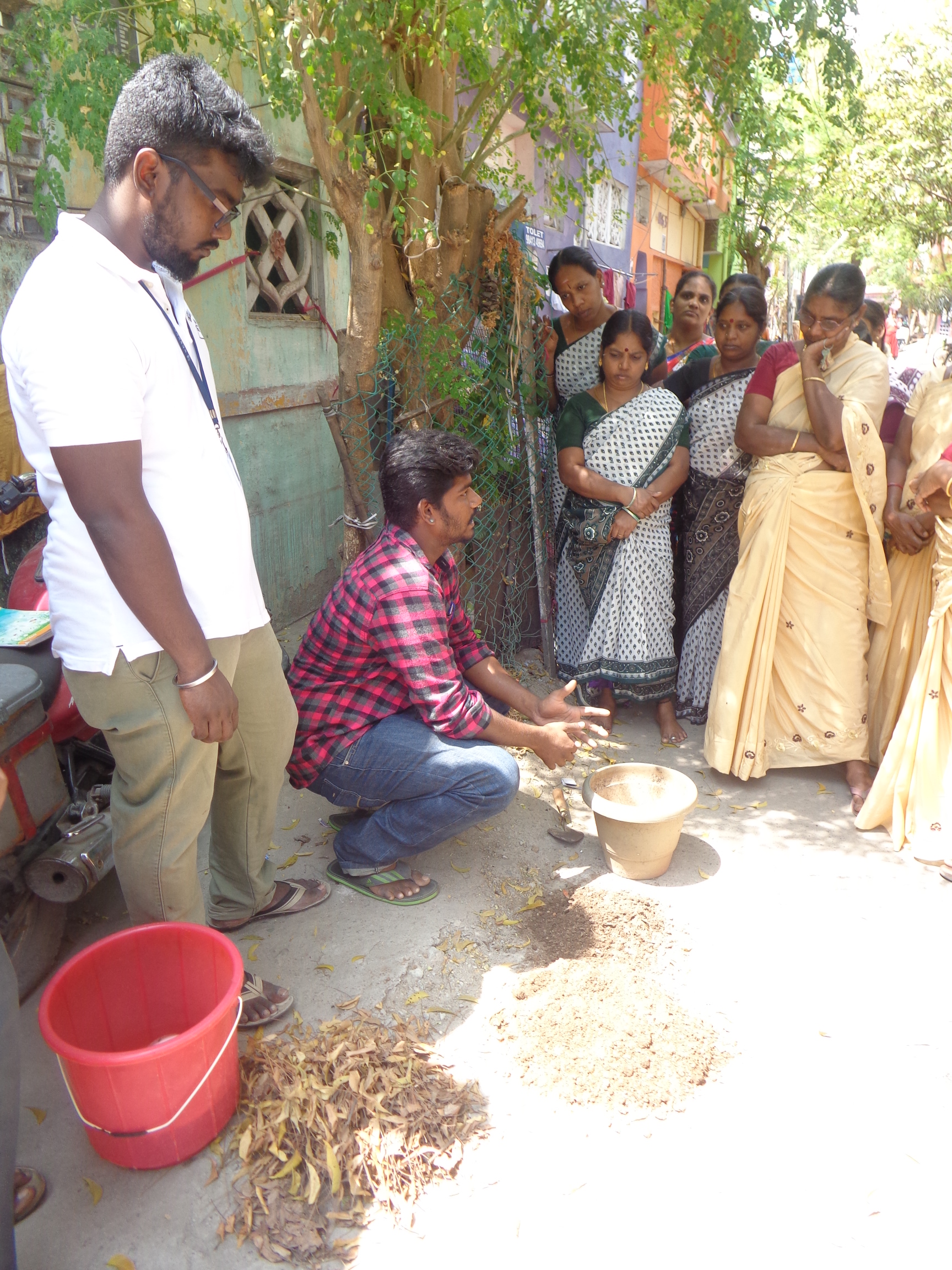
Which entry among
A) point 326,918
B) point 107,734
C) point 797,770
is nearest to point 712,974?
point 326,918

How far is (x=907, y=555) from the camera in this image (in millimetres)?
3553

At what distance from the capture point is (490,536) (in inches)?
181

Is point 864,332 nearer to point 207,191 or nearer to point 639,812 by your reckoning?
point 639,812

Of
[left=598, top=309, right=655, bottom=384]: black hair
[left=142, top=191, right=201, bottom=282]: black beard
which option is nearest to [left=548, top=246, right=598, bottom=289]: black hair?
[left=598, top=309, right=655, bottom=384]: black hair

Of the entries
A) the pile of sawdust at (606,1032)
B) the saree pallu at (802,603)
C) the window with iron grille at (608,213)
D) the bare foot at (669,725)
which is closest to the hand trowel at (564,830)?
the pile of sawdust at (606,1032)

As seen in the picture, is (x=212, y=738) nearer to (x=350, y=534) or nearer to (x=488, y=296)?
(x=350, y=534)

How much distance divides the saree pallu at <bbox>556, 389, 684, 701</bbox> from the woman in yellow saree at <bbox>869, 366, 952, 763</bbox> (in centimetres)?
92

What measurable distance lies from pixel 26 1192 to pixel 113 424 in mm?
1581

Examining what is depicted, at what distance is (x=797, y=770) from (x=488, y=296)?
259 centimetres

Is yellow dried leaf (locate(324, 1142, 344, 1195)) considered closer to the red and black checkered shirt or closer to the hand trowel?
the red and black checkered shirt

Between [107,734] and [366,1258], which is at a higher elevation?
[107,734]

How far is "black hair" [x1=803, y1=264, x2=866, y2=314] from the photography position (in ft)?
11.0

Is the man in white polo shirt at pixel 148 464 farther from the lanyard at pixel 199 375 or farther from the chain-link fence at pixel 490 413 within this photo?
the chain-link fence at pixel 490 413

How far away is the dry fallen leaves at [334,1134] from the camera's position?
186cm
